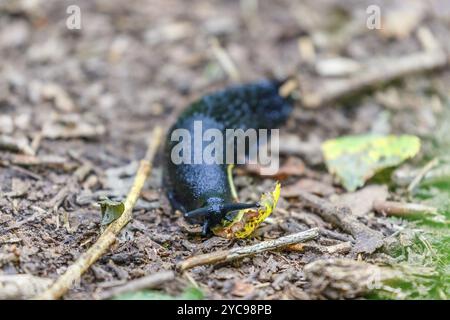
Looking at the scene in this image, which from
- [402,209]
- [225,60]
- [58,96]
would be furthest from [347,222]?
[58,96]

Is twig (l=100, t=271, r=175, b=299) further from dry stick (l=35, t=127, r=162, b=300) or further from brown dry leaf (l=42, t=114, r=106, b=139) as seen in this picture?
brown dry leaf (l=42, t=114, r=106, b=139)

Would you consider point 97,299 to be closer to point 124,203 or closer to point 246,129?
point 124,203

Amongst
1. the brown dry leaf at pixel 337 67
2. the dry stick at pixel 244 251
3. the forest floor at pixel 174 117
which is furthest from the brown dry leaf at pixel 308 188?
the brown dry leaf at pixel 337 67

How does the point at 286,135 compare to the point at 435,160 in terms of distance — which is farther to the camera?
the point at 286,135

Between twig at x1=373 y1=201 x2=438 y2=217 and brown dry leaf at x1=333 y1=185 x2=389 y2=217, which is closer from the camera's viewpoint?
twig at x1=373 y1=201 x2=438 y2=217

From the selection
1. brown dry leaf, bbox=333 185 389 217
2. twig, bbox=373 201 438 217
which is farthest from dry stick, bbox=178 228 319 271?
twig, bbox=373 201 438 217

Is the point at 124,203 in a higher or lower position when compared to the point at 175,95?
lower
